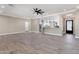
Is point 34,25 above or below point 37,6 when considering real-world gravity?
below

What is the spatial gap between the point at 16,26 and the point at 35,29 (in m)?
0.77

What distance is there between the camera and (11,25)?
11.3 feet

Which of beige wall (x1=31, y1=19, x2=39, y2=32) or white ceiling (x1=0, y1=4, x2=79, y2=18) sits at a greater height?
white ceiling (x1=0, y1=4, x2=79, y2=18)

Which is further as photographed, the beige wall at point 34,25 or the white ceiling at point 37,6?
the beige wall at point 34,25

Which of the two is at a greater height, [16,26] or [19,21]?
[19,21]

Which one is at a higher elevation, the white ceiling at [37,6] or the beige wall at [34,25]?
the white ceiling at [37,6]

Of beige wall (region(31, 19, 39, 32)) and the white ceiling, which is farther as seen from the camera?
beige wall (region(31, 19, 39, 32))

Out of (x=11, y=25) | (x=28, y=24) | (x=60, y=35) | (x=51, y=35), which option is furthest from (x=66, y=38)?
(x=11, y=25)

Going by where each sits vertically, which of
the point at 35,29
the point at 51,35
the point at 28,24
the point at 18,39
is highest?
the point at 28,24

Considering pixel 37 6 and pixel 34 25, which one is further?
pixel 34 25

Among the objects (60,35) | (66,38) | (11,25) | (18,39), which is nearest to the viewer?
(11,25)
